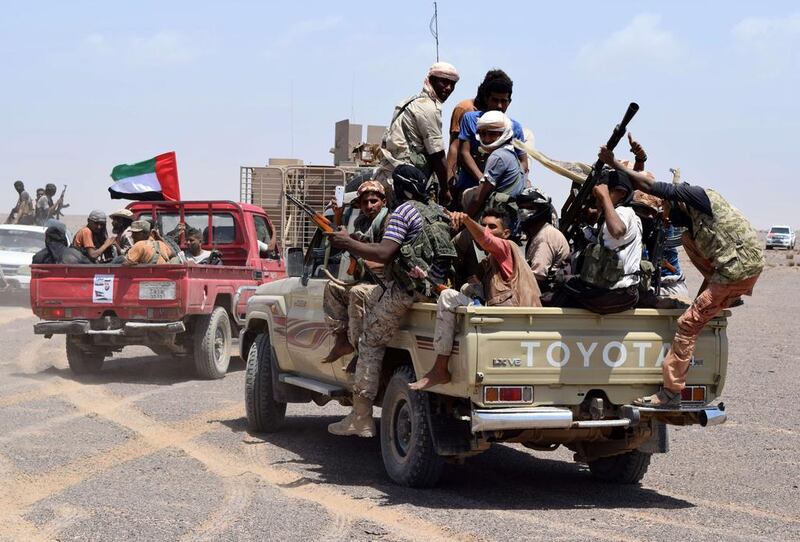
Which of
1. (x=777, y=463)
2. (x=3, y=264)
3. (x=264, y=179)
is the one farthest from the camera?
(x=3, y=264)

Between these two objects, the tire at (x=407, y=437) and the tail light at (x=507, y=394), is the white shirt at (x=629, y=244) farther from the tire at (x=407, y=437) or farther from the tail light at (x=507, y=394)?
the tire at (x=407, y=437)

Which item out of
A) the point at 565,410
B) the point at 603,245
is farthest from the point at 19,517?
the point at 603,245

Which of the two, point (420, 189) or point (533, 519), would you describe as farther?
point (420, 189)

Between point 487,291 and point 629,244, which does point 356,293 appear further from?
point 629,244

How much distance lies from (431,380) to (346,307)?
5.21ft

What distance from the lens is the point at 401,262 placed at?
8.11 meters

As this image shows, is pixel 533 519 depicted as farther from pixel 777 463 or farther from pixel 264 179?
pixel 264 179

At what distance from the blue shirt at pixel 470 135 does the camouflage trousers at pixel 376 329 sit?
118 cm

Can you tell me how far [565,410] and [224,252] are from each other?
10.4m

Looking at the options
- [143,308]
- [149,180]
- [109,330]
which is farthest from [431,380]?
[149,180]

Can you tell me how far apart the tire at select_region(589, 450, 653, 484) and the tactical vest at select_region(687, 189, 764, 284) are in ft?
5.30

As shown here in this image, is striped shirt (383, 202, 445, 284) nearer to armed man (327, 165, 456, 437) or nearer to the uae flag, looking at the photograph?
A: armed man (327, 165, 456, 437)

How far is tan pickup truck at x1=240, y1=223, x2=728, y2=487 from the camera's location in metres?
7.32

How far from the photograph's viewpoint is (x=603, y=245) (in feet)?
25.0
